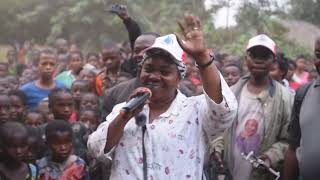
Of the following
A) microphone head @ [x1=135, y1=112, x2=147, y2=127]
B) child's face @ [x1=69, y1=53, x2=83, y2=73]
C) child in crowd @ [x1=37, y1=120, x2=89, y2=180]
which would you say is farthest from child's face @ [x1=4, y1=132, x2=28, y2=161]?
child's face @ [x1=69, y1=53, x2=83, y2=73]

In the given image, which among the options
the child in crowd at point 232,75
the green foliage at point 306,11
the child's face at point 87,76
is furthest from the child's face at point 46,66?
the green foliage at point 306,11

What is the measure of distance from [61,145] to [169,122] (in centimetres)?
159

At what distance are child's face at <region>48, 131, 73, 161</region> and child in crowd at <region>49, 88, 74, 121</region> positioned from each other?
0.78 meters

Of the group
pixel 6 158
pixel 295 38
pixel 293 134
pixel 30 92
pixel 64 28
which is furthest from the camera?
pixel 64 28

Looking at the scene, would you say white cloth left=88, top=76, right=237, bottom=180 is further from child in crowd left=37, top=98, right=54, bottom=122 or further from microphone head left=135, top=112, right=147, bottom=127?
child in crowd left=37, top=98, right=54, bottom=122

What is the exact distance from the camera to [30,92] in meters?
6.03

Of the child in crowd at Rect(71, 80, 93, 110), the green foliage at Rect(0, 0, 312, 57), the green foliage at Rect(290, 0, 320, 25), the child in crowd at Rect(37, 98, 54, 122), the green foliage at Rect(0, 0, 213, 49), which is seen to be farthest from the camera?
the green foliage at Rect(0, 0, 213, 49)

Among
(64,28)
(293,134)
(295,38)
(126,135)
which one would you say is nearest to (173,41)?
(126,135)

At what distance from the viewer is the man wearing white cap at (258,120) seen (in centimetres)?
425

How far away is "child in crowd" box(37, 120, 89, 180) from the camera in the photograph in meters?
4.19

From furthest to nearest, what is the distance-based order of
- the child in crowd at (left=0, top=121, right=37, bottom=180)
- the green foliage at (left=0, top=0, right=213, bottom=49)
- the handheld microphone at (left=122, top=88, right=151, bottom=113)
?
the green foliage at (left=0, top=0, right=213, bottom=49) → the child in crowd at (left=0, top=121, right=37, bottom=180) → the handheld microphone at (left=122, top=88, right=151, bottom=113)

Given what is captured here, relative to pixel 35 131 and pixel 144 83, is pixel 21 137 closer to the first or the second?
pixel 35 131

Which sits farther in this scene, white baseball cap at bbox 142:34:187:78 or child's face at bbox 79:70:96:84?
child's face at bbox 79:70:96:84

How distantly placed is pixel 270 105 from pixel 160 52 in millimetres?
1560
